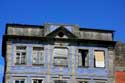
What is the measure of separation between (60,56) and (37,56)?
2591mm

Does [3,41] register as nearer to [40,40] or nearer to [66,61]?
[40,40]

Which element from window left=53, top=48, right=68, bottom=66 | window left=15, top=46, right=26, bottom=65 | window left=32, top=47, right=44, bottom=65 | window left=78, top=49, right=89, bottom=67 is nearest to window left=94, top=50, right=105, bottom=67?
window left=78, top=49, right=89, bottom=67

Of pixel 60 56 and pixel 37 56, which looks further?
pixel 60 56

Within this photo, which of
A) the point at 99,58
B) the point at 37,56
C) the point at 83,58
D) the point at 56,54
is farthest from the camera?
the point at 99,58

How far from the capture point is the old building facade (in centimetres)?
4938

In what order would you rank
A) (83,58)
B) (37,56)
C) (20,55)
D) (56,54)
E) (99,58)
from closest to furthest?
(20,55), (37,56), (56,54), (83,58), (99,58)

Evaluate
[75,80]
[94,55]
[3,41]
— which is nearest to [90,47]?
[94,55]

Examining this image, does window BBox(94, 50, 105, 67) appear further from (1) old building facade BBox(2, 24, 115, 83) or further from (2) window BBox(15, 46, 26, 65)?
(2) window BBox(15, 46, 26, 65)

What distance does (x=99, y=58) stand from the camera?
51.5 m

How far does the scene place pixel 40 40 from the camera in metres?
50.5

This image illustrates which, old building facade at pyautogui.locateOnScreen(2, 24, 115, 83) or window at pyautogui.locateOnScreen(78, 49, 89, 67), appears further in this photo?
window at pyautogui.locateOnScreen(78, 49, 89, 67)

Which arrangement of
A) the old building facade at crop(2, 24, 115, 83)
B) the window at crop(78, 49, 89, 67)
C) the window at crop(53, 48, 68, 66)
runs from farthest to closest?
1. the window at crop(78, 49, 89, 67)
2. the window at crop(53, 48, 68, 66)
3. the old building facade at crop(2, 24, 115, 83)

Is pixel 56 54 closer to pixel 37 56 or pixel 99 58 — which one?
pixel 37 56

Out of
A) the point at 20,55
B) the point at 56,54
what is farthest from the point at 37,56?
the point at 56,54
